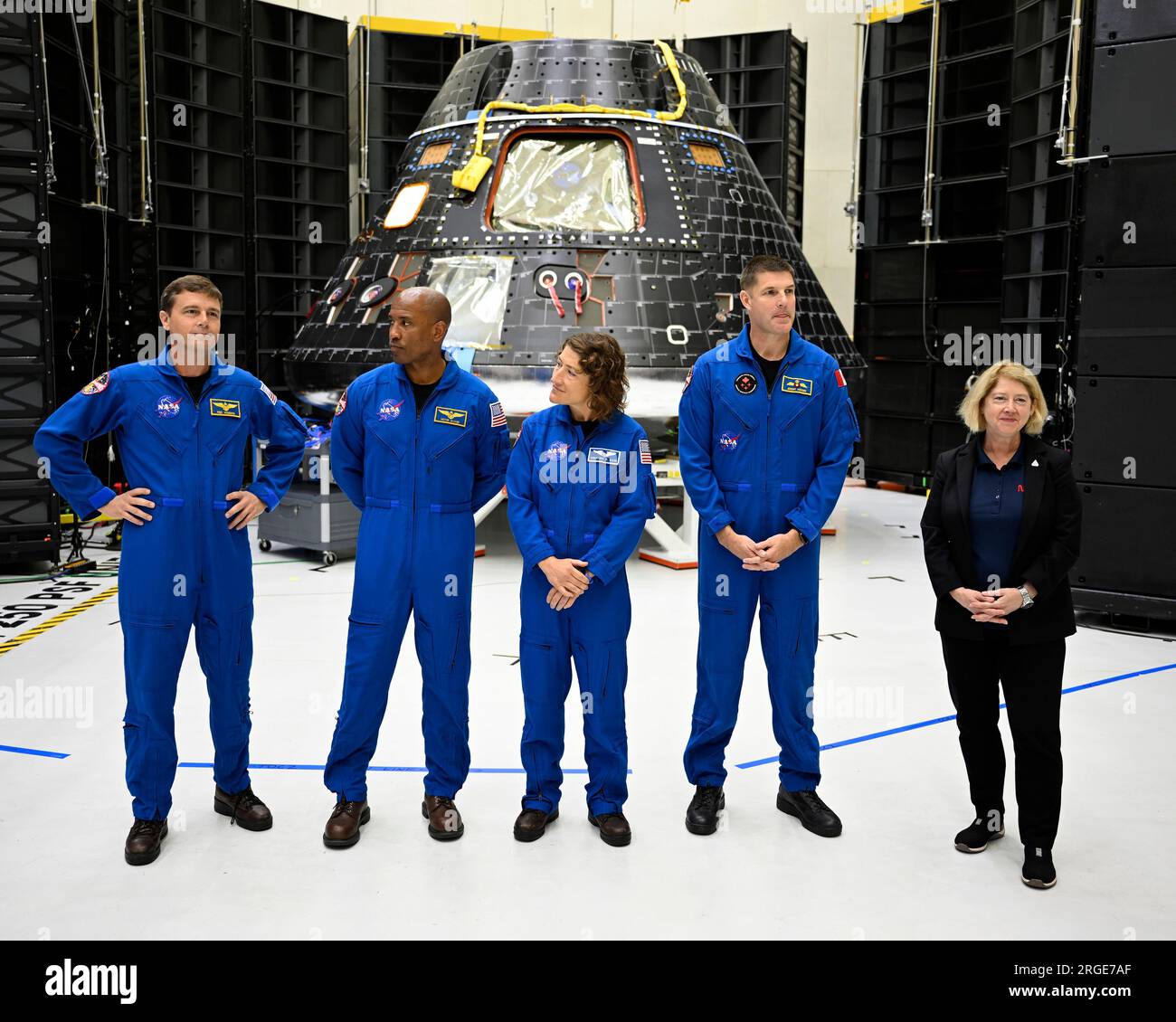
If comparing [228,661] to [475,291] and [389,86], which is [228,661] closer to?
[475,291]

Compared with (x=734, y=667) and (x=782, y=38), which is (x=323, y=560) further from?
(x=782, y=38)

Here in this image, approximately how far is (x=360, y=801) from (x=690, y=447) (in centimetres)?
159

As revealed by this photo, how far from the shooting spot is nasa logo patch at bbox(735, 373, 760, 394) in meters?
3.82

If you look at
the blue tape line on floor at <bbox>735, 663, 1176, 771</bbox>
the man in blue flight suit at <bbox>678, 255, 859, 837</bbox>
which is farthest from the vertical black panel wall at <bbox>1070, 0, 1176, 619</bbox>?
the man in blue flight suit at <bbox>678, 255, 859, 837</bbox>

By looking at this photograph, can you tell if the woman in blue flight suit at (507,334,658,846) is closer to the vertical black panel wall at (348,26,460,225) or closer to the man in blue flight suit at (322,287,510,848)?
the man in blue flight suit at (322,287,510,848)

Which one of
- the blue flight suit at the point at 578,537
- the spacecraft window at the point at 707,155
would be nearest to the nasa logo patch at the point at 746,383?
the blue flight suit at the point at 578,537

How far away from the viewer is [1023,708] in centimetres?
344

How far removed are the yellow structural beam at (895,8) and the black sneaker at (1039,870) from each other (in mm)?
10577

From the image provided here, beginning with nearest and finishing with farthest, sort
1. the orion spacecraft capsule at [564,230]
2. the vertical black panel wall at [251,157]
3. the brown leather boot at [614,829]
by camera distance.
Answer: the brown leather boot at [614,829], the orion spacecraft capsule at [564,230], the vertical black panel wall at [251,157]

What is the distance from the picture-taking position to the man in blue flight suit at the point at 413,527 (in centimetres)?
359

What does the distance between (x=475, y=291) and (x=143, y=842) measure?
525cm

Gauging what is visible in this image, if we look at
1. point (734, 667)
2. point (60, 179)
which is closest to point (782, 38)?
point (60, 179)

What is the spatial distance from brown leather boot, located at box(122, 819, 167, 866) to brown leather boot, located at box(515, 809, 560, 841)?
111 cm

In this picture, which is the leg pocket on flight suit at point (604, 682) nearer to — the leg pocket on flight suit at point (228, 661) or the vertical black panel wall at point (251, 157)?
the leg pocket on flight suit at point (228, 661)
